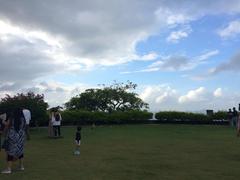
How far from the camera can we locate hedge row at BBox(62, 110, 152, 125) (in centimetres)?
4375

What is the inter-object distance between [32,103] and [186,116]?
15.8m

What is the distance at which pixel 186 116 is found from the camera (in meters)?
45.9

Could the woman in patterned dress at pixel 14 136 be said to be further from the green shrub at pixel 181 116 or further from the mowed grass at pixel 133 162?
the green shrub at pixel 181 116

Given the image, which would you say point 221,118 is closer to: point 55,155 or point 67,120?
point 67,120

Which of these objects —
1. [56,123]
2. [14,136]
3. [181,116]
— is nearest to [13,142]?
[14,136]

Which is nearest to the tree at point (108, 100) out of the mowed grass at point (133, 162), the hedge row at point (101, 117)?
the hedge row at point (101, 117)

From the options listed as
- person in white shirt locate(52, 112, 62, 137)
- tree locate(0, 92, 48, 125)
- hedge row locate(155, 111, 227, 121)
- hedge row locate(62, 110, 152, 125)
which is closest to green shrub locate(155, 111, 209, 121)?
hedge row locate(155, 111, 227, 121)

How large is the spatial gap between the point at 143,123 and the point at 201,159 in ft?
97.4

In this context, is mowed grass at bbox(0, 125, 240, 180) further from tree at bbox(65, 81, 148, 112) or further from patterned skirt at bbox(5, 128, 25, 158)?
tree at bbox(65, 81, 148, 112)

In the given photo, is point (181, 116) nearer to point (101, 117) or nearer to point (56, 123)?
point (101, 117)

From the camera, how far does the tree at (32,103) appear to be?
34500mm

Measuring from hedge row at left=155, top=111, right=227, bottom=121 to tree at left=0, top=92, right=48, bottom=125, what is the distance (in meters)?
13.0

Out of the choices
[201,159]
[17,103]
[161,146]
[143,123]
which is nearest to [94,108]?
[143,123]

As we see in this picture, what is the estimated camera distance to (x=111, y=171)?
13.6 m
